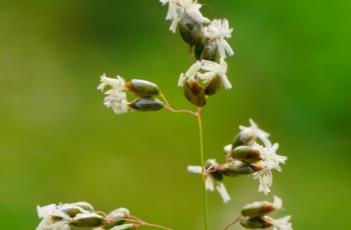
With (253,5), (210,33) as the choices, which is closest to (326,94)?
(253,5)

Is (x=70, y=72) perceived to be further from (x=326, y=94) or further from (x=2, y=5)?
(x=326, y=94)

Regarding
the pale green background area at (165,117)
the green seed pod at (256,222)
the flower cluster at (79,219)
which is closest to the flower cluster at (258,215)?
the green seed pod at (256,222)

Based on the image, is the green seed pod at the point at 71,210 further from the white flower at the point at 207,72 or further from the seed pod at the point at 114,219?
the white flower at the point at 207,72

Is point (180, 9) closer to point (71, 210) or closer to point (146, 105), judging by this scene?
point (146, 105)

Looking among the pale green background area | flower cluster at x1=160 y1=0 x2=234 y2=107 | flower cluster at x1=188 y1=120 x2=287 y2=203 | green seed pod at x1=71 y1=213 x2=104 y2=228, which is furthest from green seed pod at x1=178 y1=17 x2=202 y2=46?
the pale green background area

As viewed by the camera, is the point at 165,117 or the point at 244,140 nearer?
the point at 244,140

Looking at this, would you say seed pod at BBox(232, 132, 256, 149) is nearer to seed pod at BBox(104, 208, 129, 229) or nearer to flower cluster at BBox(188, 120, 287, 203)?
flower cluster at BBox(188, 120, 287, 203)

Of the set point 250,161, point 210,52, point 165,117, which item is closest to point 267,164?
point 250,161
